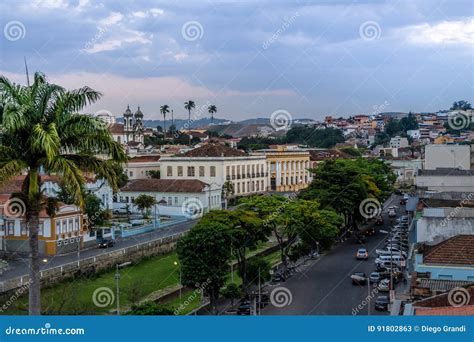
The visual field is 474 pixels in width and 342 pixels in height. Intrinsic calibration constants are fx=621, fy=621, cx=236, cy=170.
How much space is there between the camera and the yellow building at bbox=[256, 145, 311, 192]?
26.8 metres

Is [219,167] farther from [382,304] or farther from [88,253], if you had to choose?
[382,304]

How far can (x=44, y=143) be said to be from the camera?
295cm

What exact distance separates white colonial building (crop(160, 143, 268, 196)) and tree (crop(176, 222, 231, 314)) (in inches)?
487

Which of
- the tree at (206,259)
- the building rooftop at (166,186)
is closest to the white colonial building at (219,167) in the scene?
the building rooftop at (166,186)

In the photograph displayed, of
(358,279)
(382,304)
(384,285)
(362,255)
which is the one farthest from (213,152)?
(382,304)

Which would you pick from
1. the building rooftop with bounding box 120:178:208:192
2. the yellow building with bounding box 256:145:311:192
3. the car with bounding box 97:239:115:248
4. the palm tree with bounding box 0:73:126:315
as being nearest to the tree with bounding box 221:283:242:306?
the car with bounding box 97:239:115:248

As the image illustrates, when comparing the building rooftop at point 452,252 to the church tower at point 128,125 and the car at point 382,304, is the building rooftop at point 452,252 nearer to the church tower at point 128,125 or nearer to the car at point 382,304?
the car at point 382,304

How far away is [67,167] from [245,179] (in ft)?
69.8

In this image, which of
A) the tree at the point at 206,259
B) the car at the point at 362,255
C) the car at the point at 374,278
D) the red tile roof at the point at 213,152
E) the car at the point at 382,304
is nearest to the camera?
the car at the point at 382,304

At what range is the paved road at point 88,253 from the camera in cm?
1081

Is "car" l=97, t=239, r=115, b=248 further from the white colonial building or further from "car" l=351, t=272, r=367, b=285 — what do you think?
the white colonial building

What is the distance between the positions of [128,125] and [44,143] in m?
36.5

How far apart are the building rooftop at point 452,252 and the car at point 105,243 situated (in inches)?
286

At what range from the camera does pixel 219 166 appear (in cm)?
2281
